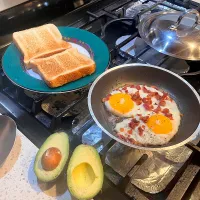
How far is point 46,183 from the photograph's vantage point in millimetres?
605

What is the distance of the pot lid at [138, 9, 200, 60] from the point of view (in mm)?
902

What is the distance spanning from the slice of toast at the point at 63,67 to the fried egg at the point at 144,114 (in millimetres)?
119

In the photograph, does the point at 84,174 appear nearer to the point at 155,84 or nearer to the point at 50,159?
the point at 50,159

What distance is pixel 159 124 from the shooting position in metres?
0.68

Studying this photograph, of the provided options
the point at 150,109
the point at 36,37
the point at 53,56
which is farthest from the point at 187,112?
the point at 36,37

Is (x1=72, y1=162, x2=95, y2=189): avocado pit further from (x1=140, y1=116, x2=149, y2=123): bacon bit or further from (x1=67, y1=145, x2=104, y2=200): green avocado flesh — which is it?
(x1=140, y1=116, x2=149, y2=123): bacon bit

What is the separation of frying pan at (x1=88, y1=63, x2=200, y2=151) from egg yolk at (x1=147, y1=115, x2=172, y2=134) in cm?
3

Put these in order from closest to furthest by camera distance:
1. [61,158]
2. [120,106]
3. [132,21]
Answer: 1. [61,158]
2. [120,106]
3. [132,21]

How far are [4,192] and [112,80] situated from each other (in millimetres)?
414

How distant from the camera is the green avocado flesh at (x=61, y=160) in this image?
22.2 inches

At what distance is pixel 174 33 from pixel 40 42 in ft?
1.51

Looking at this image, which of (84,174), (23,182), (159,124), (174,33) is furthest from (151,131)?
(174,33)

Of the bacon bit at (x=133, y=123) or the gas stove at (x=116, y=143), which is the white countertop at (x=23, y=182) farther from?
the bacon bit at (x=133, y=123)

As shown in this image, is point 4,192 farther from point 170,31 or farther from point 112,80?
point 170,31
